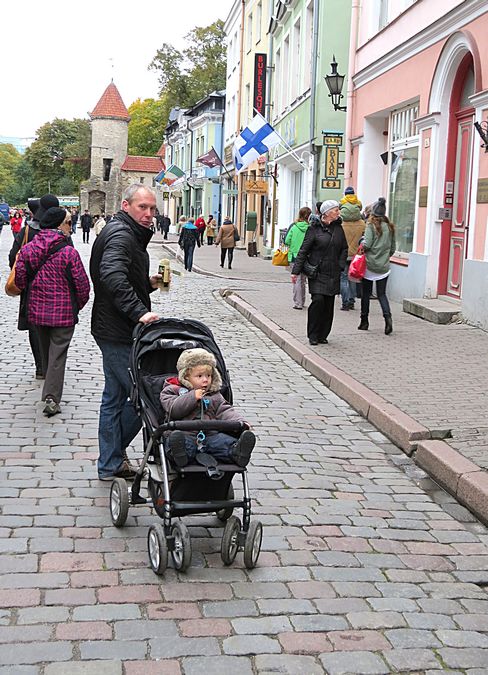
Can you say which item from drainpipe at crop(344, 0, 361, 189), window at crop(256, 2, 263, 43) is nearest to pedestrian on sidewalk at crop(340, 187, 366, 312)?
A: drainpipe at crop(344, 0, 361, 189)

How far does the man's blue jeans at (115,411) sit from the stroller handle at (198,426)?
114 centimetres

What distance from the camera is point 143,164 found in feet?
306

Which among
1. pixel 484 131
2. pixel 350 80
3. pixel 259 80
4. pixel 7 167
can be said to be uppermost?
pixel 7 167

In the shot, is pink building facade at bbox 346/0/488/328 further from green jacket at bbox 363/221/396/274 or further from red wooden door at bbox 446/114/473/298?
green jacket at bbox 363/221/396/274

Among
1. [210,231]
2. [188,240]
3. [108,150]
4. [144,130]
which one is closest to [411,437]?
[188,240]

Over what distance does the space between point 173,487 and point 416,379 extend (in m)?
5.17

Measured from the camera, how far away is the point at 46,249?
7688 millimetres

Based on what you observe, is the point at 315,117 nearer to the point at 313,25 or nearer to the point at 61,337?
the point at 313,25

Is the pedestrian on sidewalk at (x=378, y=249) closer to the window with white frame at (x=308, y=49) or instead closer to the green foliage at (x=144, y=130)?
the window with white frame at (x=308, y=49)

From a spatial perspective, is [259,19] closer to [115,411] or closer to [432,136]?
[432,136]

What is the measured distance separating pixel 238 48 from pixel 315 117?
22.4 m

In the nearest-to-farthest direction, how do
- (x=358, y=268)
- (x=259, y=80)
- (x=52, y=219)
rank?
1. (x=52, y=219)
2. (x=358, y=268)
3. (x=259, y=80)

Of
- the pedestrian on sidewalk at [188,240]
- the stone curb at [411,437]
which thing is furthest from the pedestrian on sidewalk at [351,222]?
the pedestrian on sidewalk at [188,240]

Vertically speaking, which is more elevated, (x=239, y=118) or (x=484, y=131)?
(x=239, y=118)
